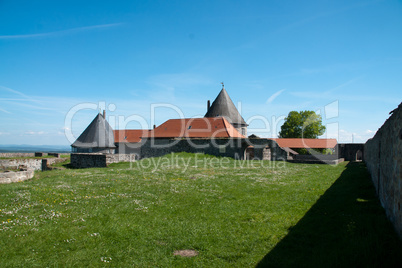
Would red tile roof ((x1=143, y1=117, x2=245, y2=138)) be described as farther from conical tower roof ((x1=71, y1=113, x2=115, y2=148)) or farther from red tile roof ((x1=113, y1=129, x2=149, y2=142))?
red tile roof ((x1=113, y1=129, x2=149, y2=142))

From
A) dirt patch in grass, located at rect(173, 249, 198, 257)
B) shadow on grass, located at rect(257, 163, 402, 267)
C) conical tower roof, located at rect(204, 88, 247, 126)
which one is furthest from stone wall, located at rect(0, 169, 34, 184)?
conical tower roof, located at rect(204, 88, 247, 126)

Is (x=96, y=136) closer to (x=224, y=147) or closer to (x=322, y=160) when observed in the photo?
(x=224, y=147)

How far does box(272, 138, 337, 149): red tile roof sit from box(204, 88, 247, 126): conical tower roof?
1089 centimetres

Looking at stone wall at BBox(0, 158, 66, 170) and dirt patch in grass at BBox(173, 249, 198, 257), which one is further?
stone wall at BBox(0, 158, 66, 170)

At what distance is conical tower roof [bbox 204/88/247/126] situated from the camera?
49656mm

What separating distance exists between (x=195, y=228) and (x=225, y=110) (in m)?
43.6

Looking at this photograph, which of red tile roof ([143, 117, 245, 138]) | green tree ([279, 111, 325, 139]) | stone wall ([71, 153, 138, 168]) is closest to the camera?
stone wall ([71, 153, 138, 168])

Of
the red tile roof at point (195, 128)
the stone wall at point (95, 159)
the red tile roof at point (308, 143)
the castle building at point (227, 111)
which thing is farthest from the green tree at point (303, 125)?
the stone wall at point (95, 159)

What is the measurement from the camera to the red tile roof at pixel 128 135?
55487mm

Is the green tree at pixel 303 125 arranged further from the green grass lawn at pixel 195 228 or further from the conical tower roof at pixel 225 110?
the green grass lawn at pixel 195 228

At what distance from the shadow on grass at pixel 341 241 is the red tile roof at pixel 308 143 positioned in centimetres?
4743

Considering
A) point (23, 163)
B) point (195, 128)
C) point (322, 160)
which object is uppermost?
point (195, 128)

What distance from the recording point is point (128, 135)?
5734 cm

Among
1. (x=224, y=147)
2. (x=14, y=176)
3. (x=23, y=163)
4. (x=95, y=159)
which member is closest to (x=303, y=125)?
(x=224, y=147)
